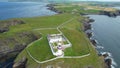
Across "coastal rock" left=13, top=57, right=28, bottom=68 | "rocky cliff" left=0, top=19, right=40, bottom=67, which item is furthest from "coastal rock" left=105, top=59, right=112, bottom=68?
"rocky cliff" left=0, top=19, right=40, bottom=67

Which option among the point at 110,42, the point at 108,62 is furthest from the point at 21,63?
the point at 110,42

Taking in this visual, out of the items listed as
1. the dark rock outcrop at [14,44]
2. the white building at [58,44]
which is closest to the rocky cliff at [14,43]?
the dark rock outcrop at [14,44]

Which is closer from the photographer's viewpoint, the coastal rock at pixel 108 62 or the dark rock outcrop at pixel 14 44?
the coastal rock at pixel 108 62

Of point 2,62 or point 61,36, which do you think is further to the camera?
point 61,36

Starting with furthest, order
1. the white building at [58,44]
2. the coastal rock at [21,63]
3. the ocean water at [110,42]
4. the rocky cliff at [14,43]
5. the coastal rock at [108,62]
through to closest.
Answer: the rocky cliff at [14,43] < the ocean water at [110,42] < the coastal rock at [108,62] < the white building at [58,44] < the coastal rock at [21,63]

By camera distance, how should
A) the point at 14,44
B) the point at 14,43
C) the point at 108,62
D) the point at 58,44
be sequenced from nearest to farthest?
the point at 108,62, the point at 58,44, the point at 14,44, the point at 14,43

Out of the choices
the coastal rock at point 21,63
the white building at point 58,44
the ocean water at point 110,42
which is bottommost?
the ocean water at point 110,42

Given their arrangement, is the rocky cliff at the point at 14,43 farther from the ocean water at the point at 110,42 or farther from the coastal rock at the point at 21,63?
the ocean water at the point at 110,42

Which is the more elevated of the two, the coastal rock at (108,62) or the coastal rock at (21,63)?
the coastal rock at (21,63)

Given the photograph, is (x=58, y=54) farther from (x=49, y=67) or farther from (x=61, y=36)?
(x=61, y=36)

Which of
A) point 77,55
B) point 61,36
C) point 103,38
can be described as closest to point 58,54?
point 77,55

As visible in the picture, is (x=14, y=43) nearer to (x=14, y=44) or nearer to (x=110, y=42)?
(x=14, y=44)
